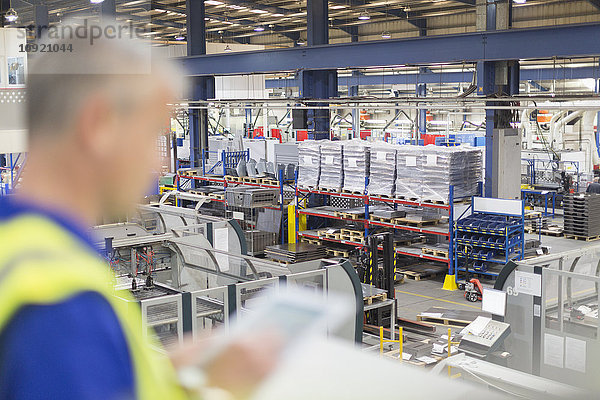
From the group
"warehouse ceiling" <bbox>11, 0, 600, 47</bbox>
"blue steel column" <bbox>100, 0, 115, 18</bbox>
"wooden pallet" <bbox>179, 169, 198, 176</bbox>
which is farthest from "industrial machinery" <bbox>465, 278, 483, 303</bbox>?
"warehouse ceiling" <bbox>11, 0, 600, 47</bbox>

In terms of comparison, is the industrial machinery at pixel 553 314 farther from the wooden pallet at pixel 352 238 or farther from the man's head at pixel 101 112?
the man's head at pixel 101 112

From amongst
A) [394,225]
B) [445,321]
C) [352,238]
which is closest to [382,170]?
[394,225]

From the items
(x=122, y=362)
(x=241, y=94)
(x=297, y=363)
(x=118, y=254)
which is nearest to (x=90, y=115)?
(x=122, y=362)

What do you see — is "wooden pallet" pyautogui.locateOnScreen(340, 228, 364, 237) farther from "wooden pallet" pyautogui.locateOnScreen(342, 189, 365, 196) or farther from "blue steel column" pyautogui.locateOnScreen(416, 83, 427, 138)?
"blue steel column" pyautogui.locateOnScreen(416, 83, 427, 138)

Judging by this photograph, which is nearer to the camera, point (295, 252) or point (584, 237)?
point (295, 252)

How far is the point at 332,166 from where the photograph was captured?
16453 mm

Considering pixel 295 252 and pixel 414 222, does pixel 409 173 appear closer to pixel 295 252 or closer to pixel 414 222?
pixel 414 222

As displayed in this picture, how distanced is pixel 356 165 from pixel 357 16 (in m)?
12.9

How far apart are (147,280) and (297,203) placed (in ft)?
30.3

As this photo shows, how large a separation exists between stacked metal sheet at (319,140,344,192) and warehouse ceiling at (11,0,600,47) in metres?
7.82

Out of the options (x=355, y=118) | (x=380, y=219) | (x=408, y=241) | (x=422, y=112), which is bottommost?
(x=408, y=241)

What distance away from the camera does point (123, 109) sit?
32.3 inches

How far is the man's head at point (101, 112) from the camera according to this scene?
80 cm

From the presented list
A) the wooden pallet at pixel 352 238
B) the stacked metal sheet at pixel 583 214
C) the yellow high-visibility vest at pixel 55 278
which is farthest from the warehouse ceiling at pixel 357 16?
the yellow high-visibility vest at pixel 55 278
